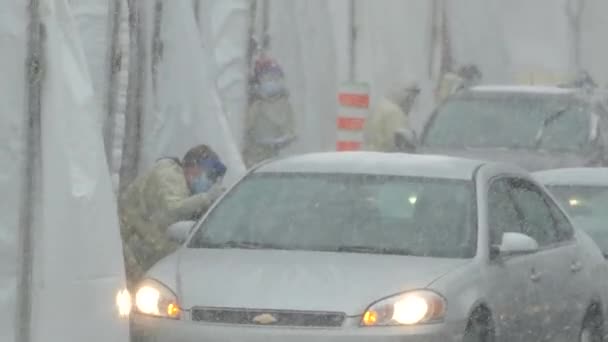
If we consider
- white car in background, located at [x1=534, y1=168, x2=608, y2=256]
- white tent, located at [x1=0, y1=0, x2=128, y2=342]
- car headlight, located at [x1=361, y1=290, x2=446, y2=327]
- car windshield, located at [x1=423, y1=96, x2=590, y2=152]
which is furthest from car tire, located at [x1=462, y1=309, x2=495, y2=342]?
car windshield, located at [x1=423, y1=96, x2=590, y2=152]

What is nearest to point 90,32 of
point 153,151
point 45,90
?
point 153,151

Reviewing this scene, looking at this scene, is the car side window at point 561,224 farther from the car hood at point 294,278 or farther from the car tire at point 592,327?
the car hood at point 294,278

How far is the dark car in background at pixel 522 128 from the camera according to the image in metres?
18.4

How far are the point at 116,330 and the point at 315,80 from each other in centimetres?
1231

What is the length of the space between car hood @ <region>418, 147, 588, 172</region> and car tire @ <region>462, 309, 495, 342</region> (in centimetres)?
771

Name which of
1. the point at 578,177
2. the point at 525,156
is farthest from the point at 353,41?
the point at 578,177

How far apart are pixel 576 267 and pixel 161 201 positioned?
248 cm

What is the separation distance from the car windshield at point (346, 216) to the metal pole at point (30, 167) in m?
2.74

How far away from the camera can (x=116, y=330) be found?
26.8 feet

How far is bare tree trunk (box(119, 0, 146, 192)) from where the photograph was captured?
14907mm

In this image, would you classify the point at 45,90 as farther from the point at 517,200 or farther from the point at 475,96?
the point at 475,96

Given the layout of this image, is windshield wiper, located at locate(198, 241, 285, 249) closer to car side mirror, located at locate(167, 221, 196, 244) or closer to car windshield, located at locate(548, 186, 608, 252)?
car side mirror, located at locate(167, 221, 196, 244)

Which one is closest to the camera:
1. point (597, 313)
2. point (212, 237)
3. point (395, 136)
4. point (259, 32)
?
point (212, 237)

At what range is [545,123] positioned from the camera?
18.9m
